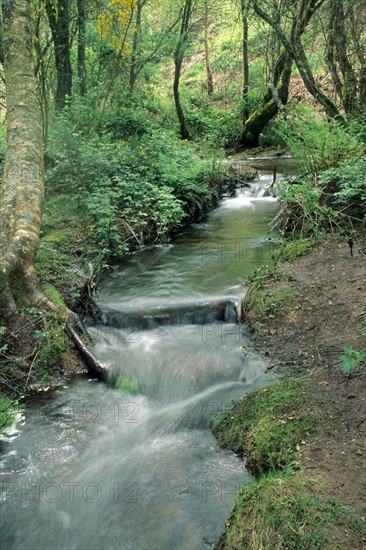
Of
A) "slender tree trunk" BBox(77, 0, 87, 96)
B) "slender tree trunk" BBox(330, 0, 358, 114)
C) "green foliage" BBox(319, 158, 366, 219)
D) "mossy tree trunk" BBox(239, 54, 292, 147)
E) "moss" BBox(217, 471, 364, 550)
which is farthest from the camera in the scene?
"mossy tree trunk" BBox(239, 54, 292, 147)

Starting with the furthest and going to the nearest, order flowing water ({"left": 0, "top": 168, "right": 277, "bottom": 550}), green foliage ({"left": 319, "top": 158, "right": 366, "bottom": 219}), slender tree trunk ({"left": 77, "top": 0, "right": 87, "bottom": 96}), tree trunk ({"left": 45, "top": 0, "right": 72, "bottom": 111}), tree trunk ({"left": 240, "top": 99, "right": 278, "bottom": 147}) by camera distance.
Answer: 1. tree trunk ({"left": 240, "top": 99, "right": 278, "bottom": 147})
2. slender tree trunk ({"left": 77, "top": 0, "right": 87, "bottom": 96})
3. tree trunk ({"left": 45, "top": 0, "right": 72, "bottom": 111})
4. green foliage ({"left": 319, "top": 158, "right": 366, "bottom": 219})
5. flowing water ({"left": 0, "top": 168, "right": 277, "bottom": 550})

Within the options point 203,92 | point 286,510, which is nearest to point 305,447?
point 286,510

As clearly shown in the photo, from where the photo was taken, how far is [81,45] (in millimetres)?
11625

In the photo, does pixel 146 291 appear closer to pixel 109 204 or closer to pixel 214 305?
pixel 214 305

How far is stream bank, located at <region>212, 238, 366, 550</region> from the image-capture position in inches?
109

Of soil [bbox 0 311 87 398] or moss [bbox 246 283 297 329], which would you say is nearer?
soil [bbox 0 311 87 398]

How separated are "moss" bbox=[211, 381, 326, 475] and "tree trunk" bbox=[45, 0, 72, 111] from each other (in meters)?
8.37

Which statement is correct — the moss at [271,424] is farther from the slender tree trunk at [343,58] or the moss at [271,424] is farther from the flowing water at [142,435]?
the slender tree trunk at [343,58]

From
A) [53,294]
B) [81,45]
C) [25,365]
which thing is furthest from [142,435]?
[81,45]

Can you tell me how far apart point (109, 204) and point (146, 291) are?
6.28 ft

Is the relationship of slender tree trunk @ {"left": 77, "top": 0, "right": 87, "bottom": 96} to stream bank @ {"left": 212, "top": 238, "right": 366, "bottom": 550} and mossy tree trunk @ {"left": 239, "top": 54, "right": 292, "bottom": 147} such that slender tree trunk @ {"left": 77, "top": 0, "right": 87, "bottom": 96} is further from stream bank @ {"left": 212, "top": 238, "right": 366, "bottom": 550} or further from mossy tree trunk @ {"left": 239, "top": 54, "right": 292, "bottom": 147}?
stream bank @ {"left": 212, "top": 238, "right": 366, "bottom": 550}

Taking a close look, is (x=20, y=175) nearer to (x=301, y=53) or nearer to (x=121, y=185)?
(x=121, y=185)

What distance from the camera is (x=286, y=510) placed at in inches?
112

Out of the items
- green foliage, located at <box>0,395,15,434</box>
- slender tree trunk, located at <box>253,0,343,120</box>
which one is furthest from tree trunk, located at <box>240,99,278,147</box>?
green foliage, located at <box>0,395,15,434</box>
